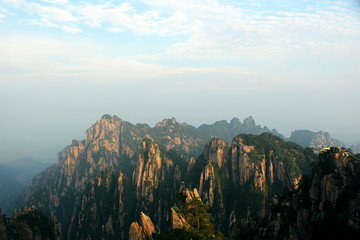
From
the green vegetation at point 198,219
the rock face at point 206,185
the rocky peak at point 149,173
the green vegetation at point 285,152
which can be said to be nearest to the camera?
the green vegetation at point 198,219

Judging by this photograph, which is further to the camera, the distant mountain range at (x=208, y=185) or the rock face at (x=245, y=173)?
the distant mountain range at (x=208, y=185)

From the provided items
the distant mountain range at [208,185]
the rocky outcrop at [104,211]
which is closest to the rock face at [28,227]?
the distant mountain range at [208,185]

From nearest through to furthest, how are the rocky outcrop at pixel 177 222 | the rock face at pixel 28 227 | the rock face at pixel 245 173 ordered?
the rocky outcrop at pixel 177 222, the rock face at pixel 28 227, the rock face at pixel 245 173

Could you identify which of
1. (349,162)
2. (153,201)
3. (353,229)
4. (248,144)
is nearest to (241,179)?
(248,144)

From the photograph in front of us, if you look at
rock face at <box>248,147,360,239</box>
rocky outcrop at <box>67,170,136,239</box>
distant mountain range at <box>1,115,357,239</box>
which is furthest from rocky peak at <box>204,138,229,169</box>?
rock face at <box>248,147,360,239</box>

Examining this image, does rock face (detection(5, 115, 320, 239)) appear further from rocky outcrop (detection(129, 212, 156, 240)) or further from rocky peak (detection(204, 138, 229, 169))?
rocky outcrop (detection(129, 212, 156, 240))

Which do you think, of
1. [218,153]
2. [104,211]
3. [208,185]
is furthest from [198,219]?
[104,211]

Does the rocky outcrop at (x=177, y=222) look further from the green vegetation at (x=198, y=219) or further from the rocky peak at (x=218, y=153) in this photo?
the rocky peak at (x=218, y=153)

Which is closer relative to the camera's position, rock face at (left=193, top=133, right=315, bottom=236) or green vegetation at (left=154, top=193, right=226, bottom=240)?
green vegetation at (left=154, top=193, right=226, bottom=240)

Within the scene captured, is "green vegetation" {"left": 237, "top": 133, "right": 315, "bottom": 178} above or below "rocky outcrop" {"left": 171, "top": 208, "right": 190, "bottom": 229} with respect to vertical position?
below

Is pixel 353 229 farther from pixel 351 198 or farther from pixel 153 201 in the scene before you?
pixel 153 201
